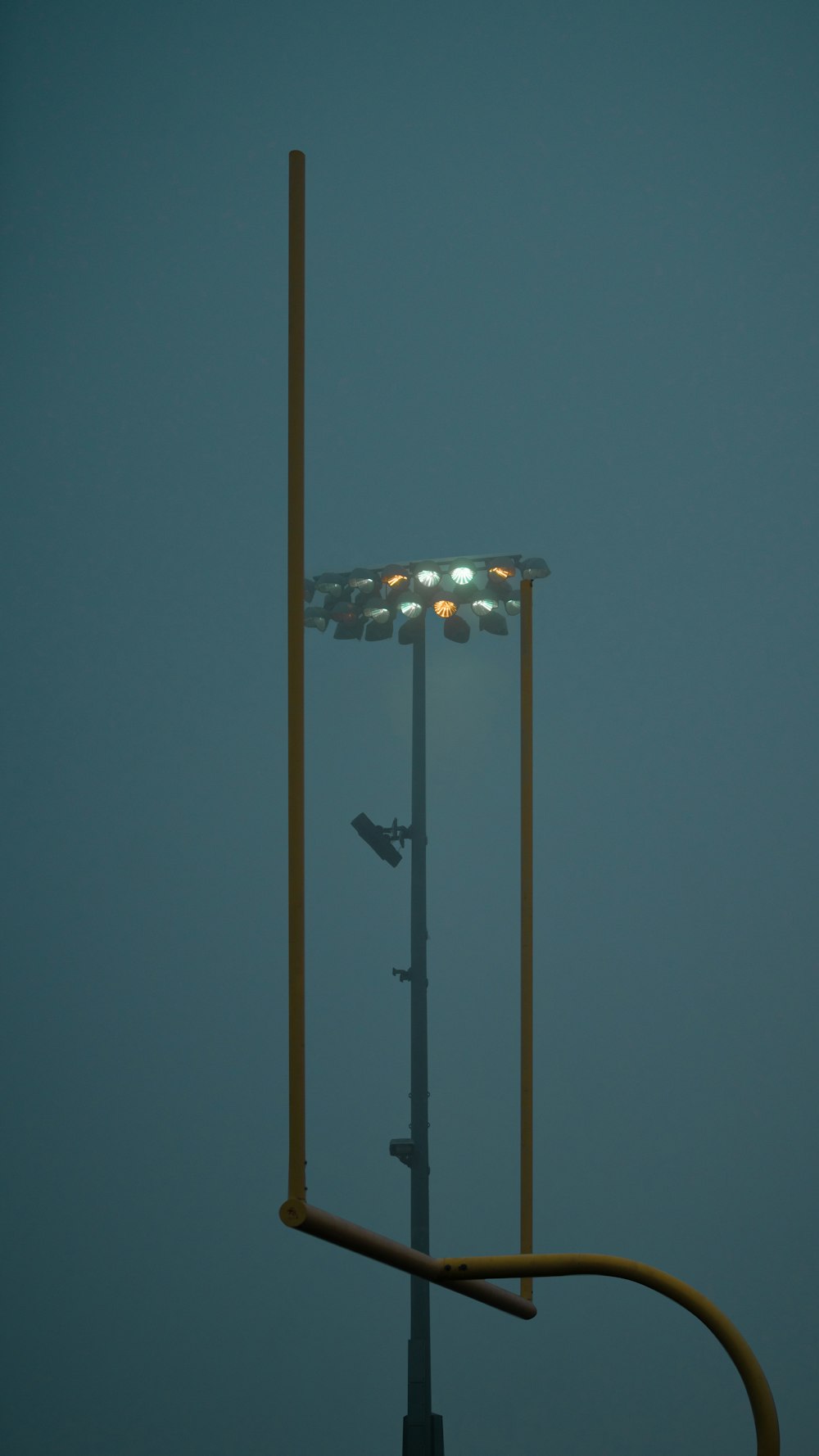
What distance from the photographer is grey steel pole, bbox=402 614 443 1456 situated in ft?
8.57

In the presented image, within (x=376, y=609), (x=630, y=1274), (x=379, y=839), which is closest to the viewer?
(x=630, y=1274)

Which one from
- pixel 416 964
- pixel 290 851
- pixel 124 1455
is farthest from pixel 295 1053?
pixel 124 1455

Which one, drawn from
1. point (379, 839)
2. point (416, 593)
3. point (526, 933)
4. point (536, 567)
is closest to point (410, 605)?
point (416, 593)

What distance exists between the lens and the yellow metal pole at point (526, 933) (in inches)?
72.9

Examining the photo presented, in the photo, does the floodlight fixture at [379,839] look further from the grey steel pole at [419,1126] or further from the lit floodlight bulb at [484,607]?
the lit floodlight bulb at [484,607]

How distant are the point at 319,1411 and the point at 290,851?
12.8 feet

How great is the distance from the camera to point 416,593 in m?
3.18

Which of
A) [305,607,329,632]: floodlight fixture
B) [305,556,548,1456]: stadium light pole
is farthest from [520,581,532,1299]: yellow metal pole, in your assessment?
[305,607,329,632]: floodlight fixture

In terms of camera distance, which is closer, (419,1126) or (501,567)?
(419,1126)

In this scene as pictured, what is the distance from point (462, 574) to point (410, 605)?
203mm

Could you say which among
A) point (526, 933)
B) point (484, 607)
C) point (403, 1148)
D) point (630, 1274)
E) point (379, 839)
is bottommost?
point (403, 1148)

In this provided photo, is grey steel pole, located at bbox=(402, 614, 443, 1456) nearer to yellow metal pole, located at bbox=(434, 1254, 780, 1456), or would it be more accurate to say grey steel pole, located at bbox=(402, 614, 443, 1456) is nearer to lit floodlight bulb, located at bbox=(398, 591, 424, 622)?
lit floodlight bulb, located at bbox=(398, 591, 424, 622)

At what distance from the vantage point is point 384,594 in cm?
321

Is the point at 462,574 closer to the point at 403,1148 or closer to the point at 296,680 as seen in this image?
the point at 403,1148
